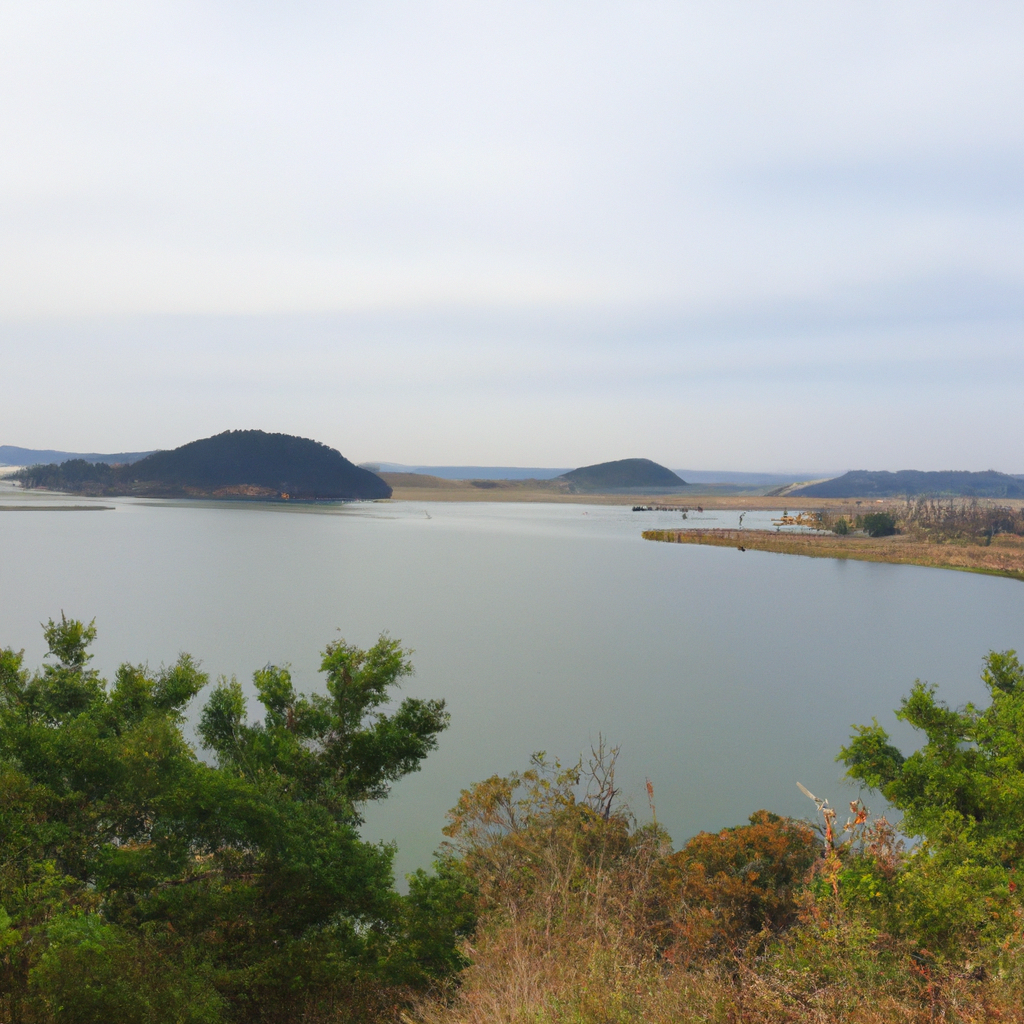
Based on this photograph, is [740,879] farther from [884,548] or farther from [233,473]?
[233,473]

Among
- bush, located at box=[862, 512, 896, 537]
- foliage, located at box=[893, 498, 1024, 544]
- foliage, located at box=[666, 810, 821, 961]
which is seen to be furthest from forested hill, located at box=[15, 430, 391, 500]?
foliage, located at box=[666, 810, 821, 961]

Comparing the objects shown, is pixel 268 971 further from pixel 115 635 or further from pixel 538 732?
pixel 115 635

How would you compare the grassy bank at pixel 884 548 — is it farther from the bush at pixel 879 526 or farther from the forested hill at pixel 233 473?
the forested hill at pixel 233 473

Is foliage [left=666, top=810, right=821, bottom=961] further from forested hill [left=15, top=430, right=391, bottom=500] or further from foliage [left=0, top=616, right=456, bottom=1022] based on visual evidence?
forested hill [left=15, top=430, right=391, bottom=500]

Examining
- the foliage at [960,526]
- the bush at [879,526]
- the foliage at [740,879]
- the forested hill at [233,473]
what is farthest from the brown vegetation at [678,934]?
the forested hill at [233,473]

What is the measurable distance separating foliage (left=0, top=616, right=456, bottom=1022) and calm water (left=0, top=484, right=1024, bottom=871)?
10.7ft

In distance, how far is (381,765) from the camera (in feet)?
38.0

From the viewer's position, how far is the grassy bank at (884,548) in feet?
164

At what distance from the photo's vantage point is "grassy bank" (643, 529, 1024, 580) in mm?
49875

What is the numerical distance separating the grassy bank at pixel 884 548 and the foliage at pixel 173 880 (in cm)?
4815

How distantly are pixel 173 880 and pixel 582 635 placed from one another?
21.4 m

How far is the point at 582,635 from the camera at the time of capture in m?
28.3

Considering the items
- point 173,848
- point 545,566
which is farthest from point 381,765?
point 545,566

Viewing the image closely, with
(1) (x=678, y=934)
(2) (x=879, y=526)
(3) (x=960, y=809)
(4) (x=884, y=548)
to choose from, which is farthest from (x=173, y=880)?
(2) (x=879, y=526)
